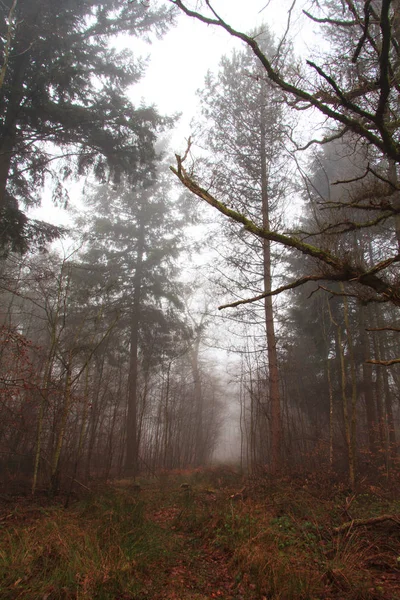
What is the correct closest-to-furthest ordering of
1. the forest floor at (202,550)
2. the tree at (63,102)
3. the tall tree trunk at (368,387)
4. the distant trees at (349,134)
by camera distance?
1. the distant trees at (349,134)
2. the forest floor at (202,550)
3. the tree at (63,102)
4. the tall tree trunk at (368,387)

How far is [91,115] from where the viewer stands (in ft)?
26.1

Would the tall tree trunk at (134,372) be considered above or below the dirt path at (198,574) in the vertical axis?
above

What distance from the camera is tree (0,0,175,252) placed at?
741 cm

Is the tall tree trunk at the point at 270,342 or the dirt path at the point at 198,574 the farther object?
the tall tree trunk at the point at 270,342

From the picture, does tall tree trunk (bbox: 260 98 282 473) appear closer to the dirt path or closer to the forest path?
the forest path

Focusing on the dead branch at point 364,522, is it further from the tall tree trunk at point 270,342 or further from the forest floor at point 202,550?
the tall tree trunk at point 270,342

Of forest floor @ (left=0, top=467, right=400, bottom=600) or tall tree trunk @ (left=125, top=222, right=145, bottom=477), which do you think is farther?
tall tree trunk @ (left=125, top=222, right=145, bottom=477)

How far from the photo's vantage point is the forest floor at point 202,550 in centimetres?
314

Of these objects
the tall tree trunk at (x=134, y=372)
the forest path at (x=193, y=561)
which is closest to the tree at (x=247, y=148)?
the forest path at (x=193, y=561)

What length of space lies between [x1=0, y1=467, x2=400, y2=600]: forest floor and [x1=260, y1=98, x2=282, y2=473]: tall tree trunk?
2070mm

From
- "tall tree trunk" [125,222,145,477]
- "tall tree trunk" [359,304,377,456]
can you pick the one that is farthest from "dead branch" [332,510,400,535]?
"tall tree trunk" [125,222,145,477]

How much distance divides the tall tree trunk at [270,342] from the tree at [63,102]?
11.7 ft

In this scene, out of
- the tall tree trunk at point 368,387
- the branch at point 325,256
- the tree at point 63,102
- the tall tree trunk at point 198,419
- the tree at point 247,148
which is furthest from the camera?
the tall tree trunk at point 198,419

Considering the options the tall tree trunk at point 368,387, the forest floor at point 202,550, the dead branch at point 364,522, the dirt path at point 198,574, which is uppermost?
the tall tree trunk at point 368,387
